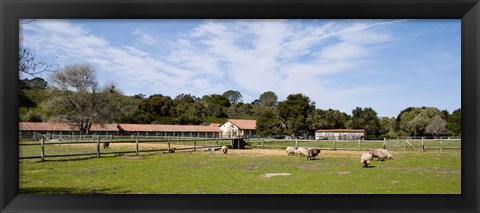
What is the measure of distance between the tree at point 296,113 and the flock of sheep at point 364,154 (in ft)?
1.64

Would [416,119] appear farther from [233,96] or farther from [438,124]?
[233,96]

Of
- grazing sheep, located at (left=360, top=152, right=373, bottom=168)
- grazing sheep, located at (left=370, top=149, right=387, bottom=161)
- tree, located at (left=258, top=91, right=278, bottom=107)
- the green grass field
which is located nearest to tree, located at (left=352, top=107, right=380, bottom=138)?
grazing sheep, located at (left=370, top=149, right=387, bottom=161)

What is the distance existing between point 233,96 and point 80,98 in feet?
9.58

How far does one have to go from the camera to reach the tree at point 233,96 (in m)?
4.25

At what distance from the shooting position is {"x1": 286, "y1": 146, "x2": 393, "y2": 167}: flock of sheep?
5.75 metres

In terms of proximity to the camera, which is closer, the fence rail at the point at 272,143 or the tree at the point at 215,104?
the tree at the point at 215,104

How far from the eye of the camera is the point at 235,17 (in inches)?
92.9

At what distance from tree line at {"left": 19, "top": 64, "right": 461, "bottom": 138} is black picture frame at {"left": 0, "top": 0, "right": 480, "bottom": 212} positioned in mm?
1088

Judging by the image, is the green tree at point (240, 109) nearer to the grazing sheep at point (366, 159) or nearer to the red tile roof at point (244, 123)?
the red tile roof at point (244, 123)

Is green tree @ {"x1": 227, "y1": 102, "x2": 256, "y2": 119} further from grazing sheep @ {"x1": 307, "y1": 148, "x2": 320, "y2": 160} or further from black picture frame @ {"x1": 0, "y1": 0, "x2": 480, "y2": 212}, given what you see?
black picture frame @ {"x1": 0, "y1": 0, "x2": 480, "y2": 212}

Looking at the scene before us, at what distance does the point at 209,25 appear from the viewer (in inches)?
140

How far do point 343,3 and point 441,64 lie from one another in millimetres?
2252

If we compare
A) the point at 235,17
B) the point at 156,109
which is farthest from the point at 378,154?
the point at 235,17

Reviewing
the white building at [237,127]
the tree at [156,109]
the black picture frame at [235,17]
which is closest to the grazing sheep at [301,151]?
the white building at [237,127]
